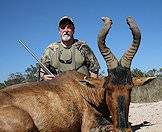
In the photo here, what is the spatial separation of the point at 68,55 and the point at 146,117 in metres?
3.55

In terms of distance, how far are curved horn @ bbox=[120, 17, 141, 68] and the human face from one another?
8.82 ft

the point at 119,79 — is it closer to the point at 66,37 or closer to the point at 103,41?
the point at 103,41

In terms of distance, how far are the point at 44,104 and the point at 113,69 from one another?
60.3 inches

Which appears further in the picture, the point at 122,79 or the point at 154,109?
the point at 154,109

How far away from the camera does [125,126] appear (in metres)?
6.60

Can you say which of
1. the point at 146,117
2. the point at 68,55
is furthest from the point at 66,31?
the point at 146,117

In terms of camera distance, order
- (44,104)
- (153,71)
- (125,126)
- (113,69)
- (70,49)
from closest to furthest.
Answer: (125,126) < (113,69) < (44,104) < (70,49) < (153,71)

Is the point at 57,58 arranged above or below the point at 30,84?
above

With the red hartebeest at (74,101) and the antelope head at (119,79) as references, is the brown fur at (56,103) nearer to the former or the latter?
the red hartebeest at (74,101)

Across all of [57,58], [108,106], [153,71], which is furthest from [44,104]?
[153,71]

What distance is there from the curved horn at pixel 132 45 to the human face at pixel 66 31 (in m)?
2.69

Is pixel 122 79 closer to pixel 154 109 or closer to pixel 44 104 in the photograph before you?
pixel 44 104

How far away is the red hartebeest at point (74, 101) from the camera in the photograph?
6855 mm

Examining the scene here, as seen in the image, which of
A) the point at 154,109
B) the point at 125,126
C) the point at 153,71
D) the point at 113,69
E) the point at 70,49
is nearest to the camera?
the point at 125,126
